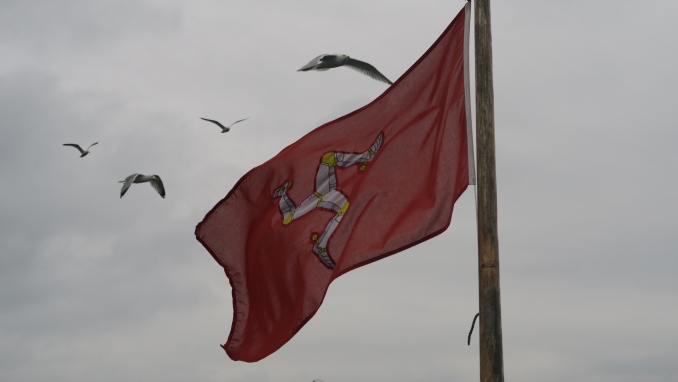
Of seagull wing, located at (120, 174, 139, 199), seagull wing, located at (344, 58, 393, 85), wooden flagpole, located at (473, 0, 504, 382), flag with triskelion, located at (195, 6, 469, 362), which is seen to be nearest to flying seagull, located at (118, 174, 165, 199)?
seagull wing, located at (120, 174, 139, 199)

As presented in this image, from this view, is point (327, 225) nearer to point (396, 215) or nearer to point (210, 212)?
point (396, 215)

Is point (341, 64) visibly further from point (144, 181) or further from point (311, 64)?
point (144, 181)

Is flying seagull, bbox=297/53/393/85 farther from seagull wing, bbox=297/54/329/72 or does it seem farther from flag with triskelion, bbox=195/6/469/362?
flag with triskelion, bbox=195/6/469/362

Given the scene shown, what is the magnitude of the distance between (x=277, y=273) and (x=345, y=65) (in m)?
3.77

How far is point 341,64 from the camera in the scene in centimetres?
1623

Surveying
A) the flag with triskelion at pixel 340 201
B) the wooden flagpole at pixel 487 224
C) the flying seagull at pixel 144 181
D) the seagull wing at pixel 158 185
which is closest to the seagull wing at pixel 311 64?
the flag with triskelion at pixel 340 201

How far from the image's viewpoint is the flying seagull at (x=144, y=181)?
995 inches


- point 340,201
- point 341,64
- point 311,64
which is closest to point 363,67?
point 341,64

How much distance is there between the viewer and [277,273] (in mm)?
15492

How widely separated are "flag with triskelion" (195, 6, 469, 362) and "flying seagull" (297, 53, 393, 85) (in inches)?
37.7

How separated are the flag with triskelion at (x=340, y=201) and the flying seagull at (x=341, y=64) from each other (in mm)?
958

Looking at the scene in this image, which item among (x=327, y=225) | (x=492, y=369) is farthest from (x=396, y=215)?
(x=492, y=369)

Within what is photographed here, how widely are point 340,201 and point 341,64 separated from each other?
107 inches

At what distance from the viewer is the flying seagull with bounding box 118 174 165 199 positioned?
25272 mm
